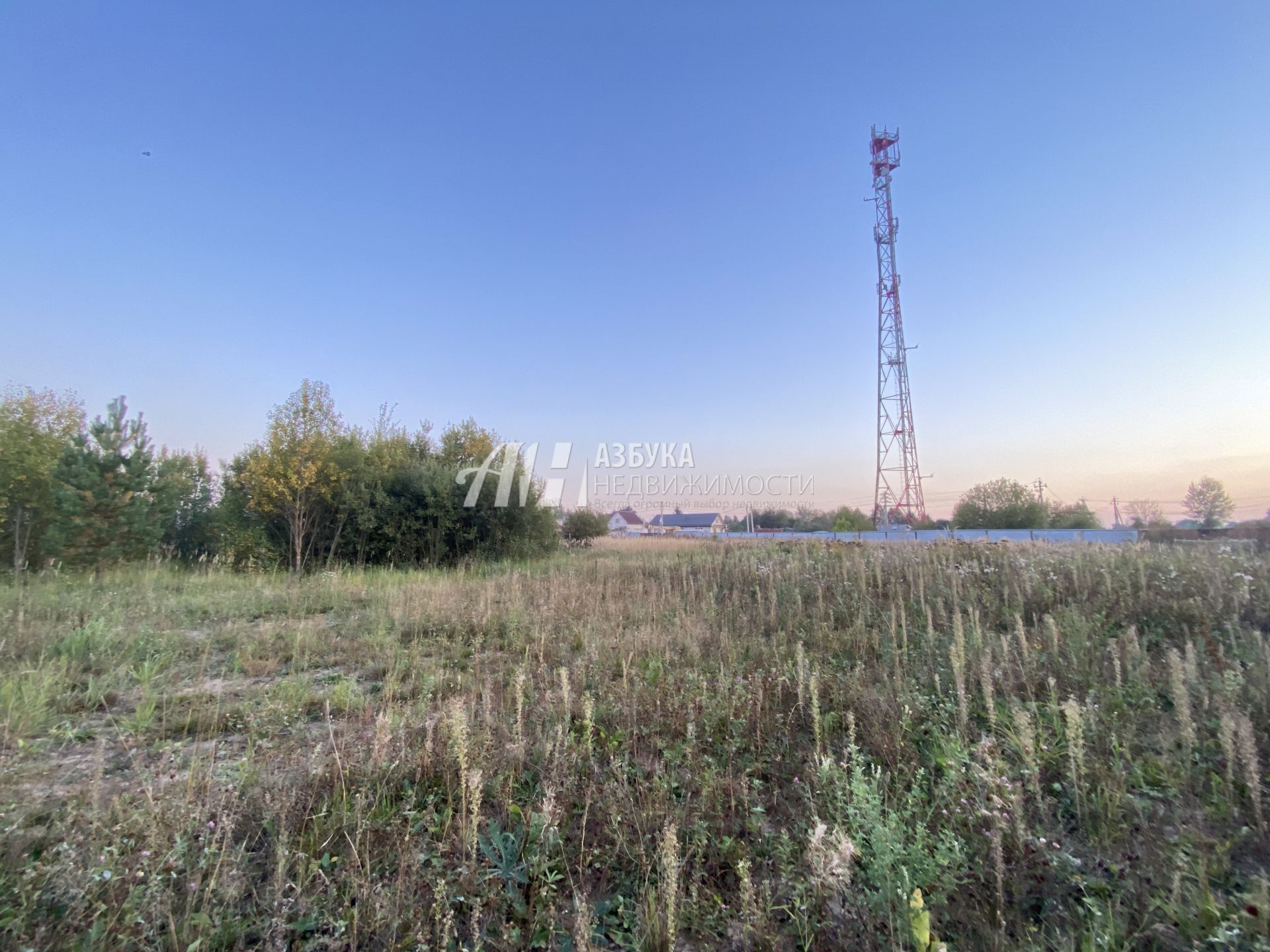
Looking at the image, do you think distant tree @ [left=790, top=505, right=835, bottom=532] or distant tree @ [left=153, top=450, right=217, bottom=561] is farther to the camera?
distant tree @ [left=790, top=505, right=835, bottom=532]

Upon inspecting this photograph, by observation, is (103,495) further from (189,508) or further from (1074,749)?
(1074,749)

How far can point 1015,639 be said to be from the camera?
145 inches

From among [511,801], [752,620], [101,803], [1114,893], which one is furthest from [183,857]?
[752,620]

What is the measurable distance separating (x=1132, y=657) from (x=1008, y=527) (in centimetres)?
3643

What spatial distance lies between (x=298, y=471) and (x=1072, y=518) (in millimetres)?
44291

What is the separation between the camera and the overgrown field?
4.54 ft

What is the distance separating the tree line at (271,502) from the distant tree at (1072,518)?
122 feet

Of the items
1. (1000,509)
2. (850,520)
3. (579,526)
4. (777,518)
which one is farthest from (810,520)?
(579,526)

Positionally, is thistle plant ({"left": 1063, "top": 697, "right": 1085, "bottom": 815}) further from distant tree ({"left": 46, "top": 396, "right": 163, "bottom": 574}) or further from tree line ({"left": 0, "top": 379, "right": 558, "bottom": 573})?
distant tree ({"left": 46, "top": 396, "right": 163, "bottom": 574})

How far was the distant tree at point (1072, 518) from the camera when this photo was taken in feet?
107

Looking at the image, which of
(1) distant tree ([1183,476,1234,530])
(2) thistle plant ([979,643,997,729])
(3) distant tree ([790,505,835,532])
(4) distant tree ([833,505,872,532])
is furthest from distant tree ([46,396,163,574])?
(1) distant tree ([1183,476,1234,530])

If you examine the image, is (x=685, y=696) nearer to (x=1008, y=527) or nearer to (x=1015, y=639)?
(x=1015, y=639)

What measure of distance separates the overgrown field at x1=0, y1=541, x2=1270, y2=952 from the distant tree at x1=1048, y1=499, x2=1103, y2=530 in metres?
37.5

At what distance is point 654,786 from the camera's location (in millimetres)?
2062
